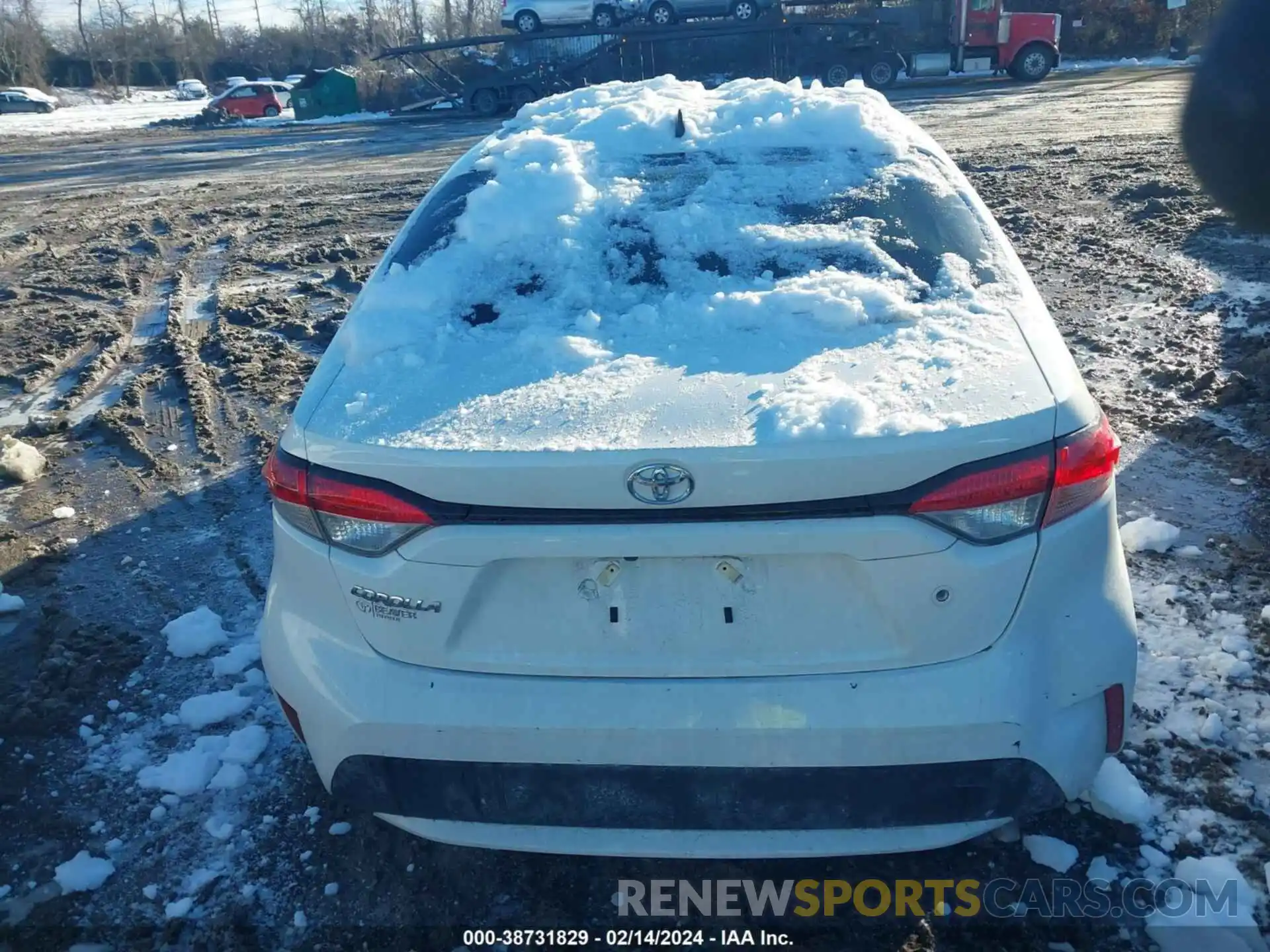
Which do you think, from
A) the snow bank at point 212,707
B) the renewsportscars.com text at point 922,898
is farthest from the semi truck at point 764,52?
the renewsportscars.com text at point 922,898

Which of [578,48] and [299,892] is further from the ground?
[578,48]

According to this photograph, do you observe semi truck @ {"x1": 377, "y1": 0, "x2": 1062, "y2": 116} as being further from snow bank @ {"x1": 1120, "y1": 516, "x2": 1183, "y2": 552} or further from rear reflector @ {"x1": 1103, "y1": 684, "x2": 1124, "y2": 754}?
rear reflector @ {"x1": 1103, "y1": 684, "x2": 1124, "y2": 754}

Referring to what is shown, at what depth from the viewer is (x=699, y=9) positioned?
2961 centimetres

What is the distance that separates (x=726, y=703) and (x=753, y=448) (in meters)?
0.53

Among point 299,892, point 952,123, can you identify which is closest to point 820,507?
point 299,892

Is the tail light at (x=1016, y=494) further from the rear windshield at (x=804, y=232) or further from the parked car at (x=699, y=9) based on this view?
the parked car at (x=699, y=9)

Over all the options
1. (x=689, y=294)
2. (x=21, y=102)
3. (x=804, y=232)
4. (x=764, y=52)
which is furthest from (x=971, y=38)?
(x=21, y=102)

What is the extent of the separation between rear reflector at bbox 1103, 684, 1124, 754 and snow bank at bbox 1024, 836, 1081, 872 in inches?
16.7

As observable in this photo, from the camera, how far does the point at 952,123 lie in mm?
17641

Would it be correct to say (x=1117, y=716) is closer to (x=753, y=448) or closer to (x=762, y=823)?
(x=762, y=823)

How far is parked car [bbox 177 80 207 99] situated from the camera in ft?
179

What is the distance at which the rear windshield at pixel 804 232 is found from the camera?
2.69m

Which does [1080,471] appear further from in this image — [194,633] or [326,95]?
[326,95]

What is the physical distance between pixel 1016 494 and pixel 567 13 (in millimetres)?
31615
